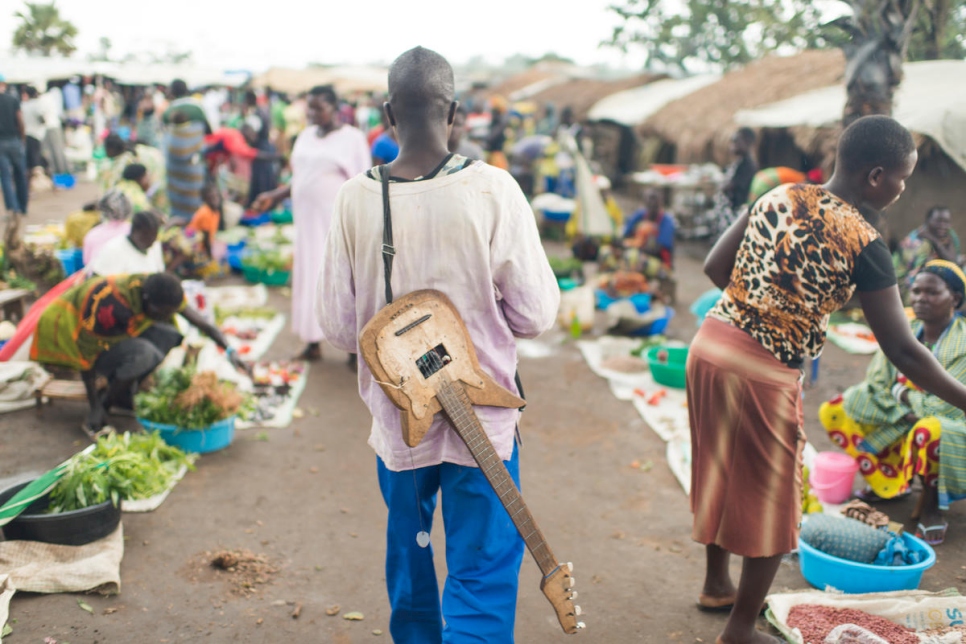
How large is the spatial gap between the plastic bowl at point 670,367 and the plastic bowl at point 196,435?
3207mm

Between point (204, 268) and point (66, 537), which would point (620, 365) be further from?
point (204, 268)

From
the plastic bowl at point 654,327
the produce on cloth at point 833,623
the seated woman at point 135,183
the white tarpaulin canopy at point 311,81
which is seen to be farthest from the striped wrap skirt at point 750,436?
the white tarpaulin canopy at point 311,81

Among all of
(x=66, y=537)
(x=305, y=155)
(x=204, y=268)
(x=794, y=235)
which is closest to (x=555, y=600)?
(x=794, y=235)

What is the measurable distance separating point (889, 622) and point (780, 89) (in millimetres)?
9895

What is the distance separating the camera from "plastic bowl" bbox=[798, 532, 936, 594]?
329cm

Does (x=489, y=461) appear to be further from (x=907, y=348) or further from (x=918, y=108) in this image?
(x=918, y=108)

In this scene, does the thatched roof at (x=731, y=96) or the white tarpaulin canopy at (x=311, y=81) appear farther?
the white tarpaulin canopy at (x=311, y=81)

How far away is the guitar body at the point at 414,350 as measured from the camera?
2.16 metres

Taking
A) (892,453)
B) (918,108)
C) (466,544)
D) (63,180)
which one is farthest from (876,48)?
(63,180)

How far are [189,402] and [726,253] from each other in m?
3.17

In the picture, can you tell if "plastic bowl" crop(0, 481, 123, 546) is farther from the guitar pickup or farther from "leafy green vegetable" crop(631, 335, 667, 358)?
"leafy green vegetable" crop(631, 335, 667, 358)

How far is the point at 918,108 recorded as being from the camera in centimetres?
733

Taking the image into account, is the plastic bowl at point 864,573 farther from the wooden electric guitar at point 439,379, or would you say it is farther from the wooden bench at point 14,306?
the wooden bench at point 14,306

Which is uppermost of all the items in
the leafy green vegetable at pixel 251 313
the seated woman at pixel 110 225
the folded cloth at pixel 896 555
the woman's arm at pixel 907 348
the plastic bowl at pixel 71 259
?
the woman's arm at pixel 907 348
